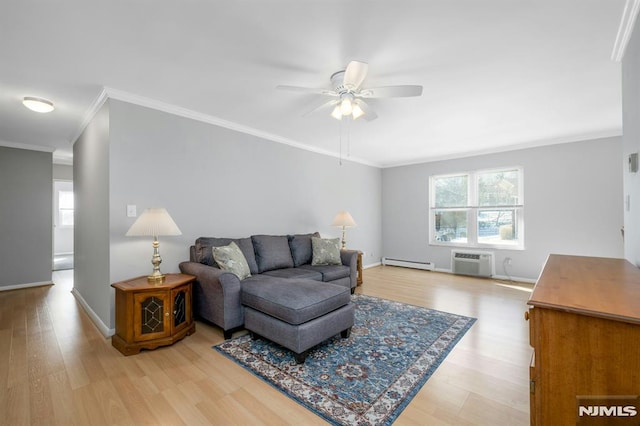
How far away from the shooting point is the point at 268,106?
3.19 meters

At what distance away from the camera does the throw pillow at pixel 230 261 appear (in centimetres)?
292

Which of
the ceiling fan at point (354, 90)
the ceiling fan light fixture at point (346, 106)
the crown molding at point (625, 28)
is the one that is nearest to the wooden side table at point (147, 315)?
the ceiling fan at point (354, 90)

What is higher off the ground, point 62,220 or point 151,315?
point 62,220

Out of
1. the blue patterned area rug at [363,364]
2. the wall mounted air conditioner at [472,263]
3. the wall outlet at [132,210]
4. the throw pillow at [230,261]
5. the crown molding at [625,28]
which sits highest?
the crown molding at [625,28]

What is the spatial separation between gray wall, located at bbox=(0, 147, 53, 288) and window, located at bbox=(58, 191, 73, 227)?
396 cm

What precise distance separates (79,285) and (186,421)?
11.9 ft

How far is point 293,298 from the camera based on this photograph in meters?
2.37

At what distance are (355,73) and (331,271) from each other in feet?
8.41

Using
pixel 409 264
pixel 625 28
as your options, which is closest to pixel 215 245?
pixel 625 28

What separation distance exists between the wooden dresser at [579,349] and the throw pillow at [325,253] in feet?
10.4

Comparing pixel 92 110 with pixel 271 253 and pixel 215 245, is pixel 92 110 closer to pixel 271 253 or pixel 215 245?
pixel 215 245

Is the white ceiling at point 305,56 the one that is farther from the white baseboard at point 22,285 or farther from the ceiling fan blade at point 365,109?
the white baseboard at point 22,285

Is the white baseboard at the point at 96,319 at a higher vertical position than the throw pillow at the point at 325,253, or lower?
lower

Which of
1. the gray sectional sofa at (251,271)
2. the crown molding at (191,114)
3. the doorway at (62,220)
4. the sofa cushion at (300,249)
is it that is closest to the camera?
the gray sectional sofa at (251,271)
